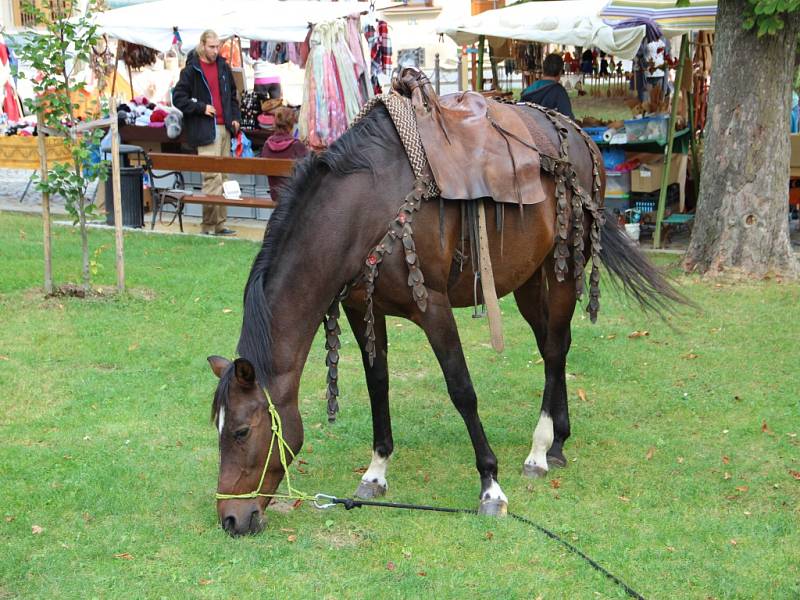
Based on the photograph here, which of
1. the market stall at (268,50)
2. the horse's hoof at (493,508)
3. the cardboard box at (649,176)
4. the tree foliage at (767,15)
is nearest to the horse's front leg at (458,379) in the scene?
the horse's hoof at (493,508)

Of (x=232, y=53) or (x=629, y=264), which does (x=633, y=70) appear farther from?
(x=232, y=53)

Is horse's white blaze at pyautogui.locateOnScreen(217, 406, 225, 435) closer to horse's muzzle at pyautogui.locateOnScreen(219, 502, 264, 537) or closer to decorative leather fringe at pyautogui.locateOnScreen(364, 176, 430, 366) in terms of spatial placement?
horse's muzzle at pyautogui.locateOnScreen(219, 502, 264, 537)

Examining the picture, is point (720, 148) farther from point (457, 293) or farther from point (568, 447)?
point (457, 293)

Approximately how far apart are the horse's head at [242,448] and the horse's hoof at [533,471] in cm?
148

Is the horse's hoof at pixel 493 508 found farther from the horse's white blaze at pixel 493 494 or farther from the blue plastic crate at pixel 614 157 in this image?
the blue plastic crate at pixel 614 157

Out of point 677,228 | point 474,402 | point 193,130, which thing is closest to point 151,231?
point 193,130

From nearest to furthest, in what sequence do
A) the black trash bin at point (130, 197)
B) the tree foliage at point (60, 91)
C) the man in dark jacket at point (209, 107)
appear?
the tree foliage at point (60, 91)
the man in dark jacket at point (209, 107)
the black trash bin at point (130, 197)

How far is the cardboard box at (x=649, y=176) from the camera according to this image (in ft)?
36.8

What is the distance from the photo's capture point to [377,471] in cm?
474

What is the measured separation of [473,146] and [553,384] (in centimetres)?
147

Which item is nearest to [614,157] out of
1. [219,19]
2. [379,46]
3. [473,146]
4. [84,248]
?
[379,46]

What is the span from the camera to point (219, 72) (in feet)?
38.8

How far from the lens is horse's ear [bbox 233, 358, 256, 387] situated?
12.2 ft

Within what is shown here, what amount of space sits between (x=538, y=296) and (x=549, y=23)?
595 centimetres
